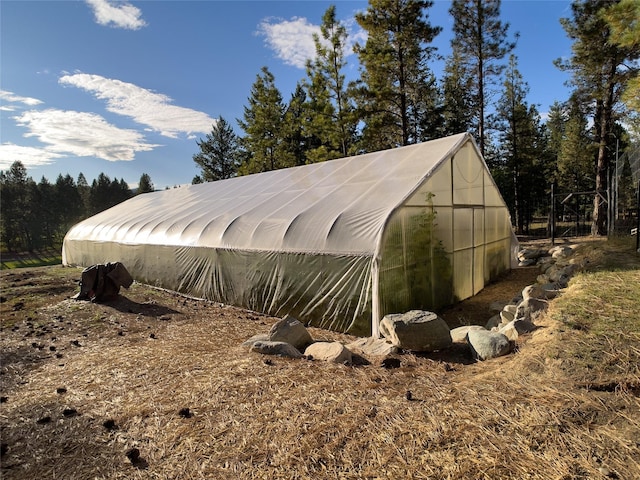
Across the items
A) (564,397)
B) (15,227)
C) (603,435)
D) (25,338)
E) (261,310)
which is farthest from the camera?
(15,227)

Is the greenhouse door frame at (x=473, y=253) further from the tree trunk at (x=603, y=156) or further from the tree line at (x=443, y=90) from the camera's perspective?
the tree trunk at (x=603, y=156)

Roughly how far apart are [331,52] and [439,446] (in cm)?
1766

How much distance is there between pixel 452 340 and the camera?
13.8 feet

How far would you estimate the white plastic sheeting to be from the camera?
5410 millimetres

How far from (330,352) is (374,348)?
588 mm

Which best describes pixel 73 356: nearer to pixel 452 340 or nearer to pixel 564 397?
pixel 452 340

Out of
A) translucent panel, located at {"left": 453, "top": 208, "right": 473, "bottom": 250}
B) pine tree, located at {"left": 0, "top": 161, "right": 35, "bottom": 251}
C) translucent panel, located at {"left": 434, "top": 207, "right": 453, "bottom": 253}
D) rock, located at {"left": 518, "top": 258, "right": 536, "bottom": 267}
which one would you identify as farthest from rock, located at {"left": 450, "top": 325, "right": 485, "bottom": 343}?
pine tree, located at {"left": 0, "top": 161, "right": 35, "bottom": 251}

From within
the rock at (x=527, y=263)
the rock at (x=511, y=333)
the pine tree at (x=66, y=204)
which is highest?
the pine tree at (x=66, y=204)

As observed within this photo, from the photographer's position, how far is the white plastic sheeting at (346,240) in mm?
5410

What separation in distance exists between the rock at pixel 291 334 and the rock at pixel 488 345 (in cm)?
200

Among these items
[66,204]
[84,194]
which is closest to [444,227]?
[66,204]

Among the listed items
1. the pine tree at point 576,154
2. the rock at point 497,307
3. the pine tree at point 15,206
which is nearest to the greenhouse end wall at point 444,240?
the rock at point 497,307

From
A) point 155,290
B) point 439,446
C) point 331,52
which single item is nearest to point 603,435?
point 439,446

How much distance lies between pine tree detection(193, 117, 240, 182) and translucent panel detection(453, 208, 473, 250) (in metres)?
30.1
